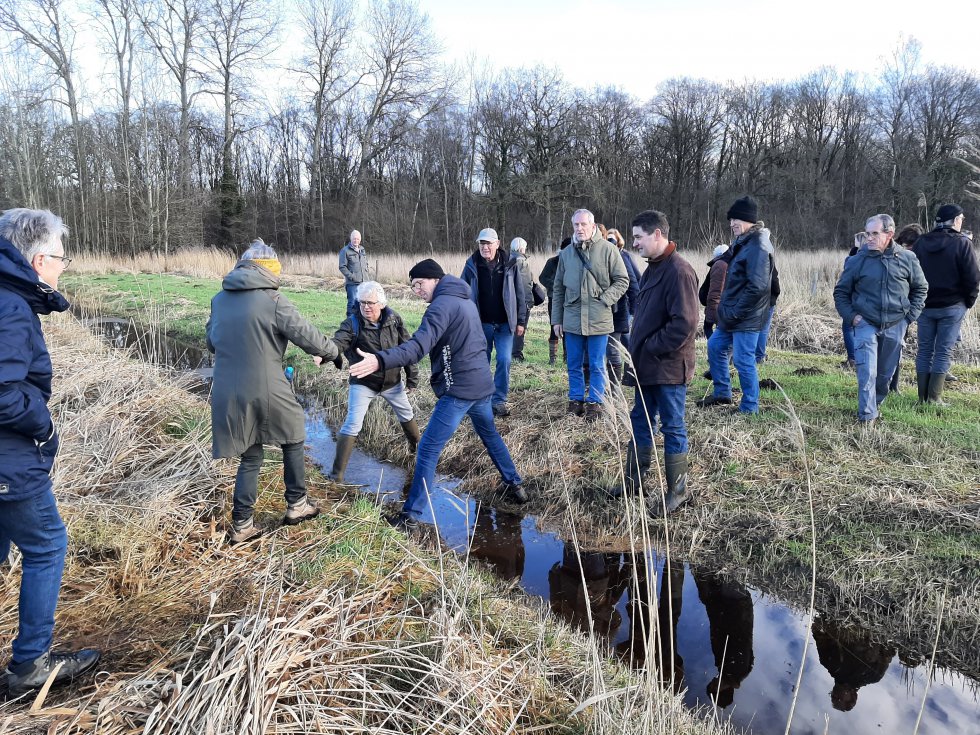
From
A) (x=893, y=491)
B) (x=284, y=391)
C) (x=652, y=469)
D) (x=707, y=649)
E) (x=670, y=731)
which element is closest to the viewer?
(x=670, y=731)

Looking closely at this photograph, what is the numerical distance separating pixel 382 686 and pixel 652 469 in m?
3.09

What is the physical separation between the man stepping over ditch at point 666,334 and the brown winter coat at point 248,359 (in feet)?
7.88

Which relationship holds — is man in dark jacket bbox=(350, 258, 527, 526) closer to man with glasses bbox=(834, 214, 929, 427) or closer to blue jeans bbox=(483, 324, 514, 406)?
blue jeans bbox=(483, 324, 514, 406)

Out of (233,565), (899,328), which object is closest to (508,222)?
(899,328)

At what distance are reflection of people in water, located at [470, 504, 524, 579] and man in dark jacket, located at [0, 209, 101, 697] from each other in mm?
2394

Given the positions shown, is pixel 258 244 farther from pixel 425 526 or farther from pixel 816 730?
pixel 816 730

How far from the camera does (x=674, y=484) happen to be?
15.0 feet

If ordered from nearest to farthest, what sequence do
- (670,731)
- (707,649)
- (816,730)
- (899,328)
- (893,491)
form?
1. (670,731)
2. (816,730)
3. (707,649)
4. (893,491)
5. (899,328)

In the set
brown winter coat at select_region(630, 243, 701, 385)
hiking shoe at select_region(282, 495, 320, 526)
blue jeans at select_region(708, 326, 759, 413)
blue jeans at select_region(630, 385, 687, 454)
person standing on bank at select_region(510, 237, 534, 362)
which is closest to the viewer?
hiking shoe at select_region(282, 495, 320, 526)

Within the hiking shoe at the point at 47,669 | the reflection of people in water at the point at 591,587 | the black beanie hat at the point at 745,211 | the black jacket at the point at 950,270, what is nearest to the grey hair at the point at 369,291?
the reflection of people in water at the point at 591,587

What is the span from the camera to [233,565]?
3.52 meters

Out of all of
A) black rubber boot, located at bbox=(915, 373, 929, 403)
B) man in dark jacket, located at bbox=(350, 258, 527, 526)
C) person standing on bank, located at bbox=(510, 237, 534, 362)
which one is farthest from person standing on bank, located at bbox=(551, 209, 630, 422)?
black rubber boot, located at bbox=(915, 373, 929, 403)

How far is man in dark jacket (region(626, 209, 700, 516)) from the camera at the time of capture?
13.9ft

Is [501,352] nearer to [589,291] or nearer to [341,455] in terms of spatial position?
[589,291]
